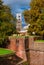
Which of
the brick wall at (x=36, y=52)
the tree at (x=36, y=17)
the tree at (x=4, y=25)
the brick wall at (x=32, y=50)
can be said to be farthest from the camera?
the tree at (x=36, y=17)

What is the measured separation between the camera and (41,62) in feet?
56.5

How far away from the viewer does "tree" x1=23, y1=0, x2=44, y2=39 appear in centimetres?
1927

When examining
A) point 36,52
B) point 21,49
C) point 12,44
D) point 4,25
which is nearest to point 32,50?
point 36,52

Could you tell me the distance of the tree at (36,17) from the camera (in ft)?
63.2

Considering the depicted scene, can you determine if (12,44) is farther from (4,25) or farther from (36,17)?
(36,17)

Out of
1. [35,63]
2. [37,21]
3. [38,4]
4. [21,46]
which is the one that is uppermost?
[38,4]

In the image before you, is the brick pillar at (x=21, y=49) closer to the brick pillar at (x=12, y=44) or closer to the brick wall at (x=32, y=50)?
the brick wall at (x=32, y=50)

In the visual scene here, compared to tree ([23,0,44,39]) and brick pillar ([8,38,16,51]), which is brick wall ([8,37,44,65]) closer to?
brick pillar ([8,38,16,51])

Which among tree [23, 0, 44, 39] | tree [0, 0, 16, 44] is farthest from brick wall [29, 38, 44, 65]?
tree [23, 0, 44, 39]

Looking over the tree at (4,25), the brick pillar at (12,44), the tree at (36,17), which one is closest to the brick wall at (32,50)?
the brick pillar at (12,44)

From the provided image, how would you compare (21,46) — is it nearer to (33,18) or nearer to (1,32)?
(1,32)

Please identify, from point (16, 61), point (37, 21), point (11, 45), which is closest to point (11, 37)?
point (11, 45)

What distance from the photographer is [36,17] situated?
20.0m

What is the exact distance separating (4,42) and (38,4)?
438 cm
